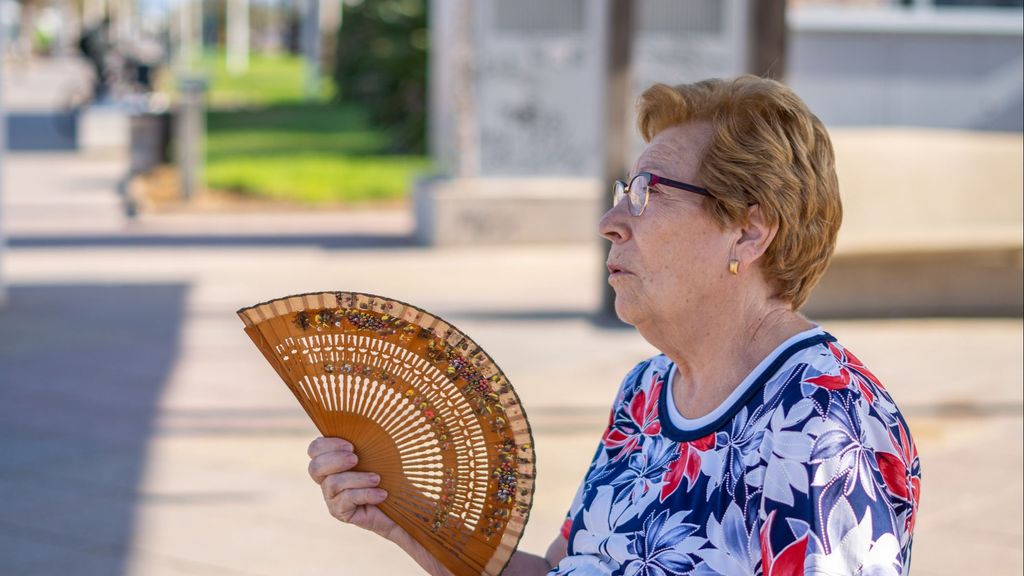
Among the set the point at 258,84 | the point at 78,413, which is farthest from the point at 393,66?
the point at 258,84

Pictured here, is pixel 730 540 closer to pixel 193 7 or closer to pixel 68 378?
pixel 68 378

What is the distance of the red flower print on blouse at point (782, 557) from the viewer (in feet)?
6.47

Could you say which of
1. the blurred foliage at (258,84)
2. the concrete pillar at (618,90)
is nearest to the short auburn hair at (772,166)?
the concrete pillar at (618,90)

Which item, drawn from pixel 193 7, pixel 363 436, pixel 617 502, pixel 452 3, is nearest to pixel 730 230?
pixel 617 502

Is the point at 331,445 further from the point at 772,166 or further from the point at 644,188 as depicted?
the point at 772,166

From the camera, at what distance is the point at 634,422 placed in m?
2.53


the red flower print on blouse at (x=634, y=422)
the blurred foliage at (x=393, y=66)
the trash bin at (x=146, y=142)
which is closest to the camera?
the red flower print on blouse at (x=634, y=422)

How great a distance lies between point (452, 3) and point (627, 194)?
475 inches

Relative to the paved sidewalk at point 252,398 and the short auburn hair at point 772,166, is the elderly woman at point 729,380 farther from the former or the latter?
the paved sidewalk at point 252,398

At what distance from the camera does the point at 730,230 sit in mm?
2281

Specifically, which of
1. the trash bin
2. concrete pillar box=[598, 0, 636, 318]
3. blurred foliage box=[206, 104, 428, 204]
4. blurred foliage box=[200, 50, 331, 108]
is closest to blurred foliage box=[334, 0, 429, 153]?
blurred foliage box=[206, 104, 428, 204]

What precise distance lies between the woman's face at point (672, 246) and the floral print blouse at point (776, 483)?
175mm

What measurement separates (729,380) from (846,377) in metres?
0.24

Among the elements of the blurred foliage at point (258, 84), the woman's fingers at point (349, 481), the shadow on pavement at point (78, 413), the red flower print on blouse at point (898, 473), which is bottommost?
the shadow on pavement at point (78, 413)
